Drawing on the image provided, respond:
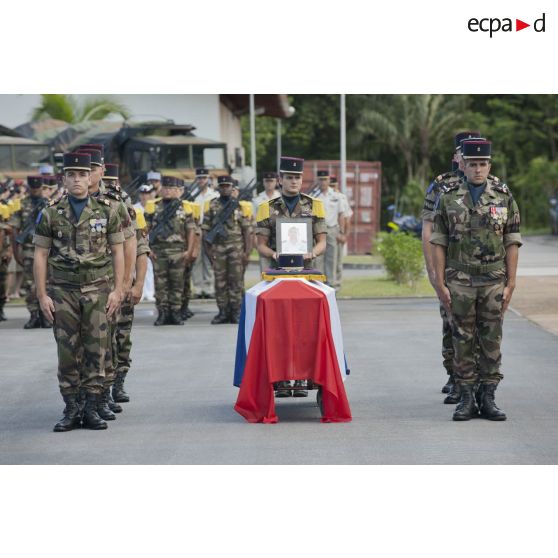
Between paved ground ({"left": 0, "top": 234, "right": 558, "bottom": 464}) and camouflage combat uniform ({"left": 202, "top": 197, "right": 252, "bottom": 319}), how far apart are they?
4.69 feet

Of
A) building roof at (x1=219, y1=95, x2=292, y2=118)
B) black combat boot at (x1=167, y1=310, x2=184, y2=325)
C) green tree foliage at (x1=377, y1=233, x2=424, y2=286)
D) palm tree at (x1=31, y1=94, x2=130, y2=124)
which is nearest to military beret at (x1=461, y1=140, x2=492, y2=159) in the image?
black combat boot at (x1=167, y1=310, x2=184, y2=325)

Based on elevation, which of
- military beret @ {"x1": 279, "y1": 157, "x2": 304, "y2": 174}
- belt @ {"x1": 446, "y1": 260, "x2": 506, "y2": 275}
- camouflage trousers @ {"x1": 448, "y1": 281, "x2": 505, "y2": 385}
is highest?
military beret @ {"x1": 279, "y1": 157, "x2": 304, "y2": 174}

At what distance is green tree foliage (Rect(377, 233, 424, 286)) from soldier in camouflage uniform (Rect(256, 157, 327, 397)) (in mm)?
10563

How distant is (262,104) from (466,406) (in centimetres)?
3395

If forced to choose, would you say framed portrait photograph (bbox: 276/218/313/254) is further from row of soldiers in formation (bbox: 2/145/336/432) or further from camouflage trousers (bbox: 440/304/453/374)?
camouflage trousers (bbox: 440/304/453/374)

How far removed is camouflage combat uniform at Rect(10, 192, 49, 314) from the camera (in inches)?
653

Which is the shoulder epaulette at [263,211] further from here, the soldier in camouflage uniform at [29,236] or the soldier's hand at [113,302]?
the soldier in camouflage uniform at [29,236]

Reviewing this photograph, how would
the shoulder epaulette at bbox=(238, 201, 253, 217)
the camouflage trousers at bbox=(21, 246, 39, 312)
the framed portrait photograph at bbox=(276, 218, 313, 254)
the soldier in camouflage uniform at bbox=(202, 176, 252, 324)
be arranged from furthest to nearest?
the shoulder epaulette at bbox=(238, 201, 253, 217), the soldier in camouflage uniform at bbox=(202, 176, 252, 324), the camouflage trousers at bbox=(21, 246, 39, 312), the framed portrait photograph at bbox=(276, 218, 313, 254)

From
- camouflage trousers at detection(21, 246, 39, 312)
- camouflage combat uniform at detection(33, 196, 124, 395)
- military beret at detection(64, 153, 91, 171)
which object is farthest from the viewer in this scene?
camouflage trousers at detection(21, 246, 39, 312)

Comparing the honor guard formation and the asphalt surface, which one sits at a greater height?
the honor guard formation

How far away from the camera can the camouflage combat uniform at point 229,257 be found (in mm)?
17062

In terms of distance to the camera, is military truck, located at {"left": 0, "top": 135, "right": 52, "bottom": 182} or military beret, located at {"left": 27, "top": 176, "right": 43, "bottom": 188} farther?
military truck, located at {"left": 0, "top": 135, "right": 52, "bottom": 182}

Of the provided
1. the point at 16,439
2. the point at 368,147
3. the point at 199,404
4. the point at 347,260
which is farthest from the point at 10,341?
the point at 368,147

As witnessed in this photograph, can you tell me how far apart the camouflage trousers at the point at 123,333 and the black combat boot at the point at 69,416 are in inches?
39.8
